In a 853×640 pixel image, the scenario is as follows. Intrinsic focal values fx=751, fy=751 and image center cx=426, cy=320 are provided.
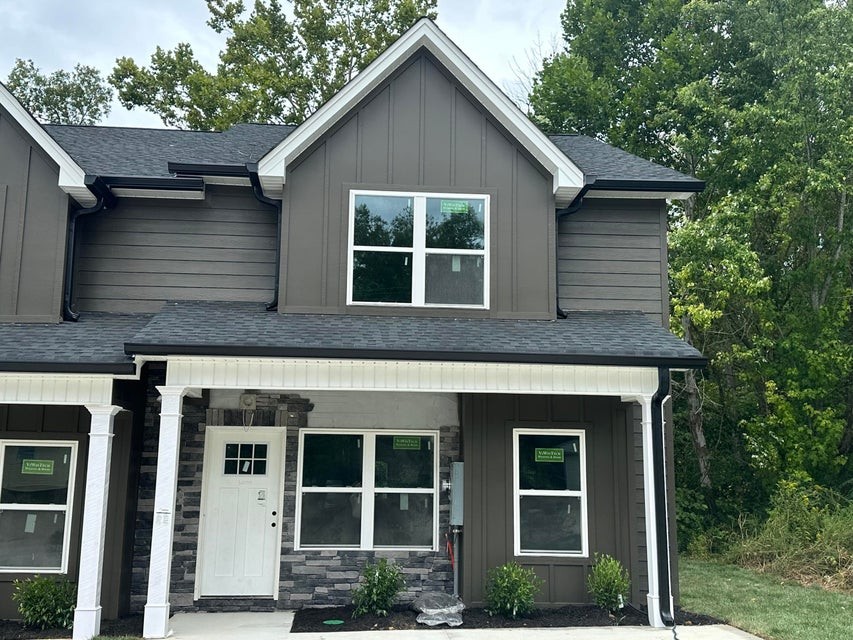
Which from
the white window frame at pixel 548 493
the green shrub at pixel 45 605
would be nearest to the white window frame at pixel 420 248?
the white window frame at pixel 548 493

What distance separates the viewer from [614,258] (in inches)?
385

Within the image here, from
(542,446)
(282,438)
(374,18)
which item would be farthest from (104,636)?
(374,18)

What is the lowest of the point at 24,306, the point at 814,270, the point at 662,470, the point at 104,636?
the point at 104,636

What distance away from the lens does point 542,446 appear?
9.09 metres

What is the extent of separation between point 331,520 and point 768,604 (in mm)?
5390

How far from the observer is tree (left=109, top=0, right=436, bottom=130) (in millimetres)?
22369

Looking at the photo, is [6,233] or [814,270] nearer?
[6,233]

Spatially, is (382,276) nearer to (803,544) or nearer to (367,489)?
(367,489)

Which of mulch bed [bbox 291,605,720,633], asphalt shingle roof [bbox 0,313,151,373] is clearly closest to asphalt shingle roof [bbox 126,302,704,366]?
asphalt shingle roof [bbox 0,313,151,373]

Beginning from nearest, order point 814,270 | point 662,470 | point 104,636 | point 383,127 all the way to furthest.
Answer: point 104,636 → point 662,470 → point 383,127 → point 814,270

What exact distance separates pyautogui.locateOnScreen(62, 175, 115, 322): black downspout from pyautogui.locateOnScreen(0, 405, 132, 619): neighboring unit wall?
1.17 meters

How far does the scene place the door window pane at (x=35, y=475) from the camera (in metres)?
8.46

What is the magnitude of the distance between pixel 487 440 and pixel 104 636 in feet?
14.8

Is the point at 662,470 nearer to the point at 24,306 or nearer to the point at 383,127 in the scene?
the point at 383,127
